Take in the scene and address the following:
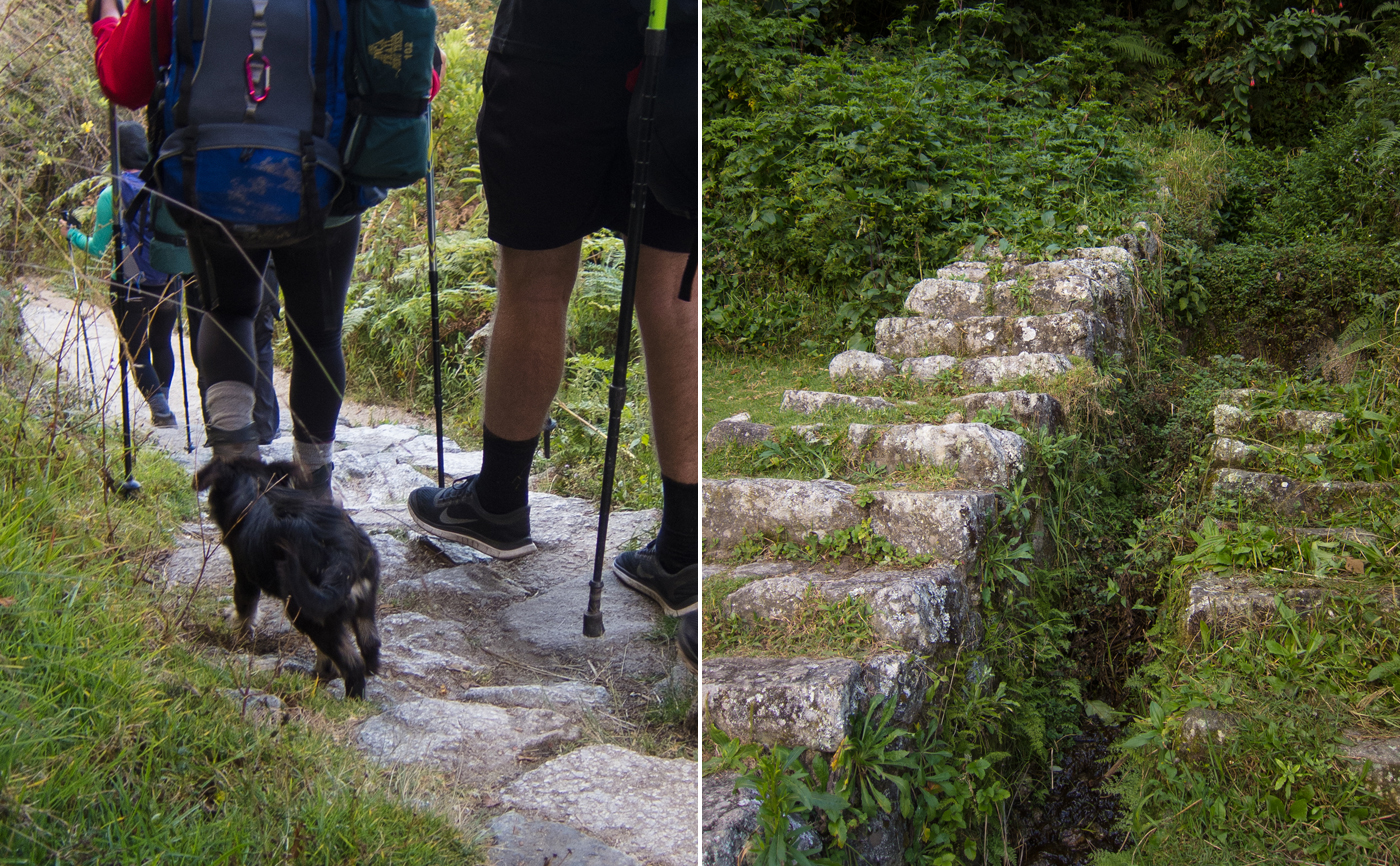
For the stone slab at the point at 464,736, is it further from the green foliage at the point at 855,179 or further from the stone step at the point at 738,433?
the green foliage at the point at 855,179

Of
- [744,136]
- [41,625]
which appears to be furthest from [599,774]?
[744,136]

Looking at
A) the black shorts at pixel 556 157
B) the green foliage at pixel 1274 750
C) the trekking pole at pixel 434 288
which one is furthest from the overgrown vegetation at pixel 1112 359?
the black shorts at pixel 556 157

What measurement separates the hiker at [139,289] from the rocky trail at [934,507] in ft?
4.58

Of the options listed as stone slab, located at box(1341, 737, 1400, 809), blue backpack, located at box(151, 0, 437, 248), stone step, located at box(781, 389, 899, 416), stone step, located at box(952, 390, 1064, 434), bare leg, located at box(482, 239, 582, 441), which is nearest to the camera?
blue backpack, located at box(151, 0, 437, 248)

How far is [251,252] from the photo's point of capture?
4.16 ft

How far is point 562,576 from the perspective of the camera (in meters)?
2.00

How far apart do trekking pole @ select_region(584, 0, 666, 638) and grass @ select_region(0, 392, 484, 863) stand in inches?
19.6

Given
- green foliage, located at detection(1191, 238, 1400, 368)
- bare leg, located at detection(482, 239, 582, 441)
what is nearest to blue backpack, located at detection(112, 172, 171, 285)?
bare leg, located at detection(482, 239, 582, 441)

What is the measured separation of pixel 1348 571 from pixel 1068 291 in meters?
2.28

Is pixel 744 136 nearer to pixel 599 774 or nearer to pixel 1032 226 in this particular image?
pixel 1032 226

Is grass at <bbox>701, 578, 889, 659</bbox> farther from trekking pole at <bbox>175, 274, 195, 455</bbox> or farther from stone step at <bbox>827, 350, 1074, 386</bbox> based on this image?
stone step at <bbox>827, 350, 1074, 386</bbox>

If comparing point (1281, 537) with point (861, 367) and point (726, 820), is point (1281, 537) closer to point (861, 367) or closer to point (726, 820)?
point (861, 367)

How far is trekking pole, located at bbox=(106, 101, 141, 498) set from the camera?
124cm

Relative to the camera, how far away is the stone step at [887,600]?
304cm
